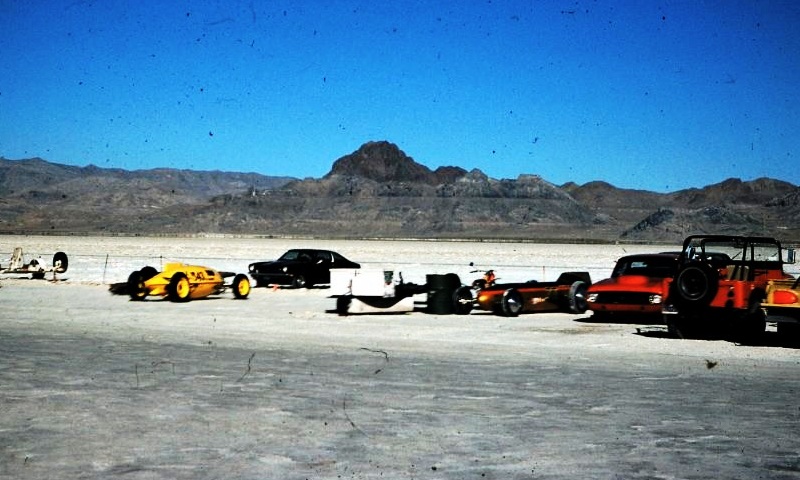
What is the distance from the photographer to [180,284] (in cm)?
2530

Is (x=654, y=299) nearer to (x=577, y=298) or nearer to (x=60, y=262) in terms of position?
(x=577, y=298)

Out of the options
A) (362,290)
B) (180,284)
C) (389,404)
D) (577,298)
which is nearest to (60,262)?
(180,284)

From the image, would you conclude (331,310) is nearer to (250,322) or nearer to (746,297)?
(250,322)

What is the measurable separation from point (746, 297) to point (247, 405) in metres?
10.0

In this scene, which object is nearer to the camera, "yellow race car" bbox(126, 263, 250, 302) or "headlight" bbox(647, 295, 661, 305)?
"headlight" bbox(647, 295, 661, 305)

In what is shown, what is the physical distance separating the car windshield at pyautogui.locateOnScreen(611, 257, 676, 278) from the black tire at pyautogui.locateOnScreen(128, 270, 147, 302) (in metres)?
13.1

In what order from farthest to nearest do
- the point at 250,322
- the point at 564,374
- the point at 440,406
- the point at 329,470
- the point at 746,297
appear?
the point at 250,322
the point at 746,297
the point at 564,374
the point at 440,406
the point at 329,470

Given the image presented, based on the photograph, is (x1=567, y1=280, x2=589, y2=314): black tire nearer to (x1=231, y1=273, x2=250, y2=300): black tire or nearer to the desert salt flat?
the desert salt flat

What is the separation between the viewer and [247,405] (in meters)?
10.1

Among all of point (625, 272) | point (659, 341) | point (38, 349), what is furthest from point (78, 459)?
point (625, 272)

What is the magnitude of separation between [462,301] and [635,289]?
16.0 ft

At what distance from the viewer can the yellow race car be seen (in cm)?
2525

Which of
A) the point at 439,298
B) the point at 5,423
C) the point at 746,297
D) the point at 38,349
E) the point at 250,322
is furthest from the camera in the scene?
the point at 439,298

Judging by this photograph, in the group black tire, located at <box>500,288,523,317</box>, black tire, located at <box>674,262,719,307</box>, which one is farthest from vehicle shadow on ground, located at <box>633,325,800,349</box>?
black tire, located at <box>500,288,523,317</box>
